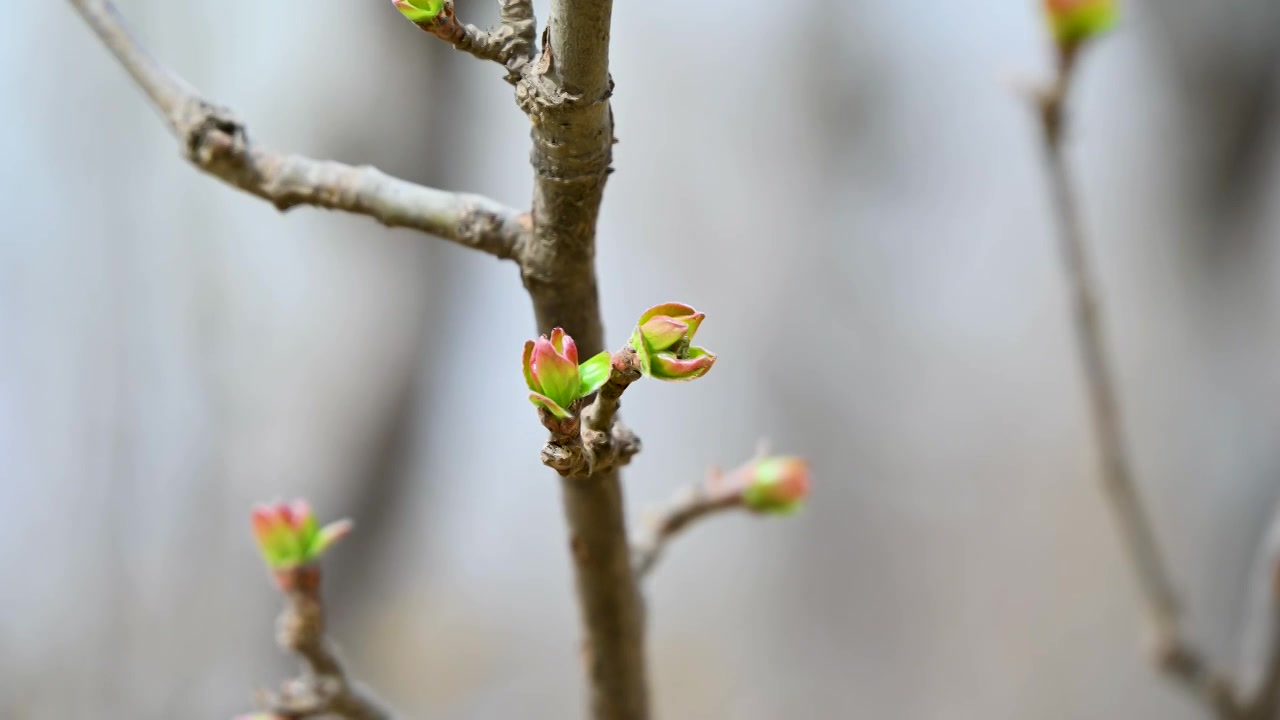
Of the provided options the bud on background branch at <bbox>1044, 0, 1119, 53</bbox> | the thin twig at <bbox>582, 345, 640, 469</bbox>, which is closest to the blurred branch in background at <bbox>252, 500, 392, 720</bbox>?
the thin twig at <bbox>582, 345, 640, 469</bbox>

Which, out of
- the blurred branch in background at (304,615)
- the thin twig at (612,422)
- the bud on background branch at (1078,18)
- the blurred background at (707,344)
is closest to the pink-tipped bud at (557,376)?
the thin twig at (612,422)

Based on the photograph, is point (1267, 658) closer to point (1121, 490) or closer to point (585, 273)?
point (1121, 490)

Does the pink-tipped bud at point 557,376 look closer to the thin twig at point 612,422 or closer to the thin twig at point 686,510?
the thin twig at point 612,422

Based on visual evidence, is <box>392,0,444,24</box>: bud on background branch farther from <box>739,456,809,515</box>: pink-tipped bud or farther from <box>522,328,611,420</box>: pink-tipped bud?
<box>739,456,809,515</box>: pink-tipped bud

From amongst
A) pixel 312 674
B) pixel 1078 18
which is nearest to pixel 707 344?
pixel 1078 18

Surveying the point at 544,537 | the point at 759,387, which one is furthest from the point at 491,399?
the point at 759,387

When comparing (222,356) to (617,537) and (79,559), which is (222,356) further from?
(617,537)

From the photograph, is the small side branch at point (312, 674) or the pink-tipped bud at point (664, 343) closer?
the pink-tipped bud at point (664, 343)
